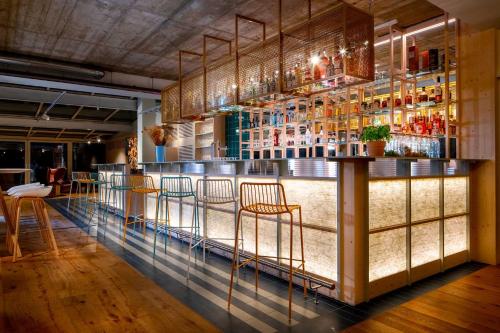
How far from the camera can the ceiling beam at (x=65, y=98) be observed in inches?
352

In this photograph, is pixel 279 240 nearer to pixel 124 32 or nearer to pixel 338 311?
pixel 338 311

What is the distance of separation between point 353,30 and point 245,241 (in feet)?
8.27

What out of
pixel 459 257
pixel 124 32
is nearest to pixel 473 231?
pixel 459 257

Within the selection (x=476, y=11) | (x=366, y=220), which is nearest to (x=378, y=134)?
(x=366, y=220)

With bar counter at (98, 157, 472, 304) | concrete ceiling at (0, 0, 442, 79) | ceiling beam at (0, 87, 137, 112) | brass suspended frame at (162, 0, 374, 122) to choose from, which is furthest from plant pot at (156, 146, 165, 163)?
ceiling beam at (0, 87, 137, 112)

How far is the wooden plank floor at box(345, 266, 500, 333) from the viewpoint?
249 centimetres

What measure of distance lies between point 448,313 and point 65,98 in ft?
33.4

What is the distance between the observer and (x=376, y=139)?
3.29 metres

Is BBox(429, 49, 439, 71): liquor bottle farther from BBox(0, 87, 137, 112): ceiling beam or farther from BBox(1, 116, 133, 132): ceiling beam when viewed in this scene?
BBox(1, 116, 133, 132): ceiling beam

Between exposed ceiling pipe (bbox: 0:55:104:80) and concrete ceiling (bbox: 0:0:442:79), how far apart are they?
6.8 inches

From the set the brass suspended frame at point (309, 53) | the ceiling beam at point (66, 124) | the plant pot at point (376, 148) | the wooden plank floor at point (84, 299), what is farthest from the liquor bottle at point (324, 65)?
the ceiling beam at point (66, 124)

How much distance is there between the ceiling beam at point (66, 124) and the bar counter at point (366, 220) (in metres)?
11.7

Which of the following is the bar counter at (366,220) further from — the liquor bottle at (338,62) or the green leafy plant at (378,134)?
the liquor bottle at (338,62)

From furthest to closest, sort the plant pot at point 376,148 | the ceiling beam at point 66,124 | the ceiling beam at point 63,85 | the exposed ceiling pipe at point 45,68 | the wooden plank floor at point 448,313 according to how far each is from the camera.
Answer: the ceiling beam at point 66,124 < the ceiling beam at point 63,85 < the exposed ceiling pipe at point 45,68 < the plant pot at point 376,148 < the wooden plank floor at point 448,313
